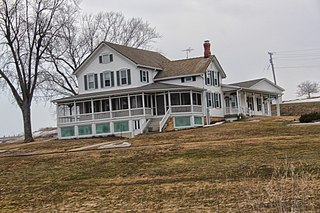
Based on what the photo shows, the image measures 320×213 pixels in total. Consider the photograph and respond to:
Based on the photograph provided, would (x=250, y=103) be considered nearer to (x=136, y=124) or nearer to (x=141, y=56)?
(x=141, y=56)

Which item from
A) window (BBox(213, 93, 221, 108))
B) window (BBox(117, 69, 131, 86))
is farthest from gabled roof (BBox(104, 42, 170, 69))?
window (BBox(213, 93, 221, 108))

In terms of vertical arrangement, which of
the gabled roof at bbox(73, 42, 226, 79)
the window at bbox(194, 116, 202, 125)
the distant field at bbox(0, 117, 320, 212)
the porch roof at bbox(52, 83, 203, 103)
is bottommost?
the distant field at bbox(0, 117, 320, 212)

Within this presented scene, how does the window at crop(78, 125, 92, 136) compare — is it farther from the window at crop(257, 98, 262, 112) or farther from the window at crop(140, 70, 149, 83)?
the window at crop(257, 98, 262, 112)

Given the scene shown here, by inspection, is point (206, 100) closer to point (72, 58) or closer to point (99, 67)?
point (99, 67)

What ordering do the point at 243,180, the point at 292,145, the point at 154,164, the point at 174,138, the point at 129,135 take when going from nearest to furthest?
the point at 243,180 < the point at 154,164 < the point at 292,145 < the point at 174,138 < the point at 129,135

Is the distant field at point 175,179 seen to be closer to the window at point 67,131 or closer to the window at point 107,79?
the window at point 67,131

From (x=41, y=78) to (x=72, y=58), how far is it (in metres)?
4.98

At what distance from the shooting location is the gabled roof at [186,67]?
42.6 meters

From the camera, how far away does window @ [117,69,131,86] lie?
139 feet

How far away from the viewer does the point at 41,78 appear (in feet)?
164

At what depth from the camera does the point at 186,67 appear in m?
43.9

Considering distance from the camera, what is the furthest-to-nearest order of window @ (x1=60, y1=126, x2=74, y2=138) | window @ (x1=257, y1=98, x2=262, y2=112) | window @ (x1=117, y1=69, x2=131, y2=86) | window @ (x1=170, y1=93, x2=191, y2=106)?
window @ (x1=257, y1=98, x2=262, y2=112) < window @ (x1=117, y1=69, x2=131, y2=86) < window @ (x1=60, y1=126, x2=74, y2=138) < window @ (x1=170, y1=93, x2=191, y2=106)

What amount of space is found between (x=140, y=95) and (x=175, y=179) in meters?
24.4

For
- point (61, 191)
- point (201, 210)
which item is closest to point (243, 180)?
point (201, 210)
